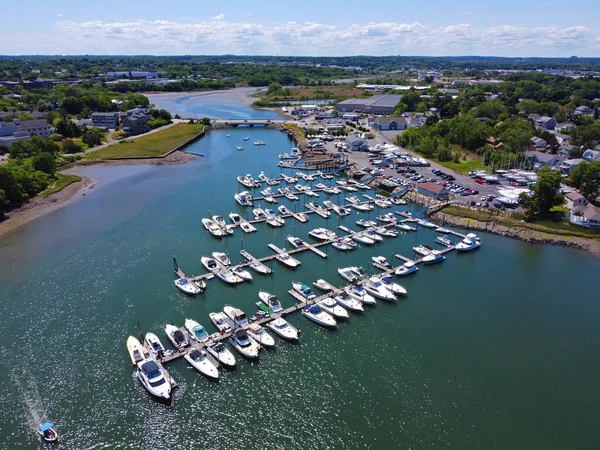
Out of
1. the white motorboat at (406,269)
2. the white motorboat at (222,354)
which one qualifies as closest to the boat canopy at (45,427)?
the white motorboat at (222,354)

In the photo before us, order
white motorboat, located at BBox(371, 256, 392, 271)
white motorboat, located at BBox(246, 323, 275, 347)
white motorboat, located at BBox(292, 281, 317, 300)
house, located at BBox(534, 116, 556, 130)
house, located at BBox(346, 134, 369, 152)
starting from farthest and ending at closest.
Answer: house, located at BBox(534, 116, 556, 130) < house, located at BBox(346, 134, 369, 152) < white motorboat, located at BBox(371, 256, 392, 271) < white motorboat, located at BBox(292, 281, 317, 300) < white motorboat, located at BBox(246, 323, 275, 347)

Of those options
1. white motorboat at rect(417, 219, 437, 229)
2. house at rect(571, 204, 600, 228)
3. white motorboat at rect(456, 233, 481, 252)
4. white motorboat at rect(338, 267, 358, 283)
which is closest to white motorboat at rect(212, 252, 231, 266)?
white motorboat at rect(338, 267, 358, 283)

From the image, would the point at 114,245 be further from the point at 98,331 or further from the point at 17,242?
the point at 98,331

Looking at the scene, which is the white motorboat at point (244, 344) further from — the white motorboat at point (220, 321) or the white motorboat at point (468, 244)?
the white motorboat at point (468, 244)

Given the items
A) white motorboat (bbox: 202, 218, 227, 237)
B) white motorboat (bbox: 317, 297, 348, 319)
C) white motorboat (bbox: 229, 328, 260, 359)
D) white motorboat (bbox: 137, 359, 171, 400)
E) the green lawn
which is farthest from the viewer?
the green lawn

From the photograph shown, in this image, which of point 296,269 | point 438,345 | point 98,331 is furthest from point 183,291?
point 438,345

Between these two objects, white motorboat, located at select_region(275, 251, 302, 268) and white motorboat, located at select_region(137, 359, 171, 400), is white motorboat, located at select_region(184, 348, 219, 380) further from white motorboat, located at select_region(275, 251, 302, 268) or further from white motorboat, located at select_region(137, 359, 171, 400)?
white motorboat, located at select_region(275, 251, 302, 268)

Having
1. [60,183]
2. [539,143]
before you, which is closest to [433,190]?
[539,143]
